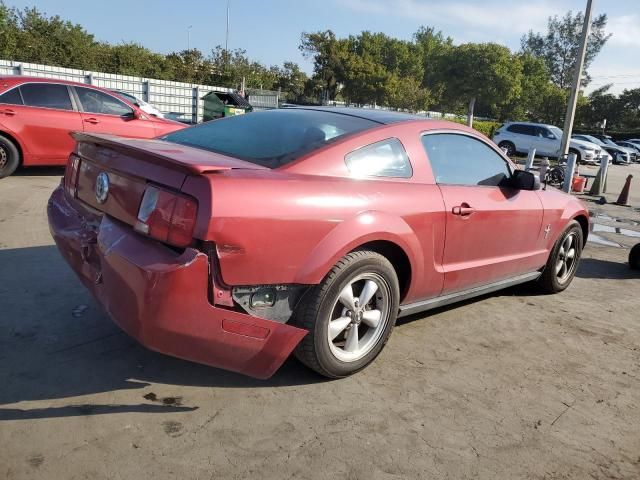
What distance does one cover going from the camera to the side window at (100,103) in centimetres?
845

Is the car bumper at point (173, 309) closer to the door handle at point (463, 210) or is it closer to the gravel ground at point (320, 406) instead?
the gravel ground at point (320, 406)

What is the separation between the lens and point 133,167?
2.64 meters

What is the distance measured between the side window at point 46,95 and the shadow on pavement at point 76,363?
204 inches

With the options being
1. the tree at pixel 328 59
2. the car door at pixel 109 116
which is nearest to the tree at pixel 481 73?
the tree at pixel 328 59

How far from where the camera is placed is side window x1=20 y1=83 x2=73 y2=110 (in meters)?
7.90

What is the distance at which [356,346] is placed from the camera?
3.04 m

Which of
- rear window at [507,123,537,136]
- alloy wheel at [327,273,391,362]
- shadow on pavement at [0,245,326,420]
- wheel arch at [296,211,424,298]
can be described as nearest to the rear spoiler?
wheel arch at [296,211,424,298]

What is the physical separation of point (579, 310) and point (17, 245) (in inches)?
200

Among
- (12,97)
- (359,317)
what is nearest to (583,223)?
(359,317)

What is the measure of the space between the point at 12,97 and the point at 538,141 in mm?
21961

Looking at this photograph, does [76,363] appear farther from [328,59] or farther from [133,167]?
[328,59]

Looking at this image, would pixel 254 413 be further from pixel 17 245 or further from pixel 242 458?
pixel 17 245

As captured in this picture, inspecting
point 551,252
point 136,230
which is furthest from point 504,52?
point 136,230

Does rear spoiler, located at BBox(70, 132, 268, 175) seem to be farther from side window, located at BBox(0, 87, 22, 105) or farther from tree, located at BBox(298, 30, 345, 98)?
tree, located at BBox(298, 30, 345, 98)
